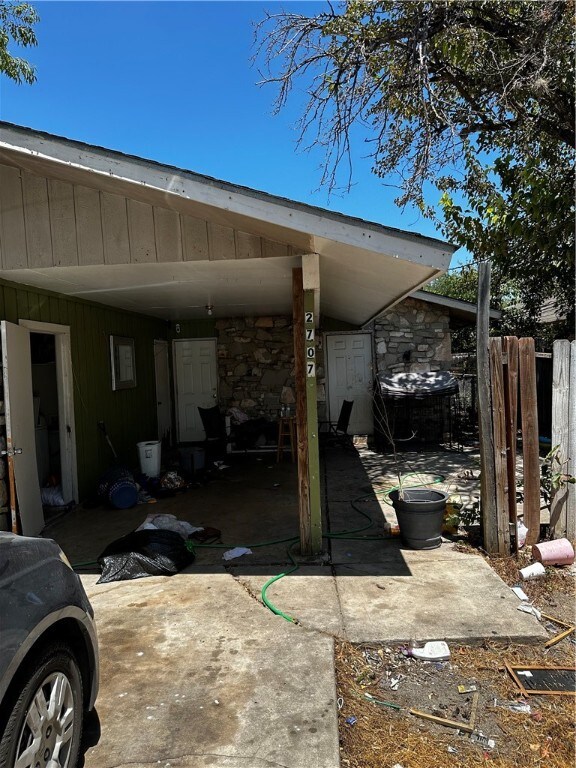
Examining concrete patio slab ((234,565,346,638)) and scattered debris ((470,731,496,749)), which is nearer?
scattered debris ((470,731,496,749))

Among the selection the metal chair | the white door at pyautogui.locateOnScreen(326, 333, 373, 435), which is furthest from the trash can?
the white door at pyautogui.locateOnScreen(326, 333, 373, 435)

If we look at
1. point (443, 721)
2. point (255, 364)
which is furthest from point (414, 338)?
point (443, 721)

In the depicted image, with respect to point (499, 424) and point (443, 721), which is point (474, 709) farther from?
point (499, 424)

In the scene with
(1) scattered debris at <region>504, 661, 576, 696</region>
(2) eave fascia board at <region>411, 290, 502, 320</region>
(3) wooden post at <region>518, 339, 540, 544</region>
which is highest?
(2) eave fascia board at <region>411, 290, 502, 320</region>

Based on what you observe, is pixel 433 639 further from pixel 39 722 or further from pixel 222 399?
pixel 222 399

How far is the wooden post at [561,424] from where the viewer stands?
408 cm

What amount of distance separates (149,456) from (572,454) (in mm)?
5259

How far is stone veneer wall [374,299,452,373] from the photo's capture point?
9.98 m

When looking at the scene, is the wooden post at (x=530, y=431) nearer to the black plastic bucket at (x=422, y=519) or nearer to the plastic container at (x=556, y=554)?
the plastic container at (x=556, y=554)

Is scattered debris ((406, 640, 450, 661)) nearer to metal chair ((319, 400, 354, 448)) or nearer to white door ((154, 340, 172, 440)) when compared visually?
metal chair ((319, 400, 354, 448))

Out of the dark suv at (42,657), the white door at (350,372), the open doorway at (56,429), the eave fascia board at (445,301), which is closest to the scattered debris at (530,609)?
the dark suv at (42,657)

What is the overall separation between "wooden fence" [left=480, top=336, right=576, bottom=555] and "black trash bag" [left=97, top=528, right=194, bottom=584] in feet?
8.21

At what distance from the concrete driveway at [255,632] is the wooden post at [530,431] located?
627 millimetres

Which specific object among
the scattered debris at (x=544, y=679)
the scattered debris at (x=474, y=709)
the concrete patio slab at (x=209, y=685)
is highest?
the concrete patio slab at (x=209, y=685)
